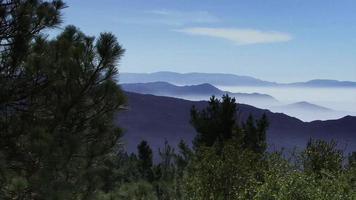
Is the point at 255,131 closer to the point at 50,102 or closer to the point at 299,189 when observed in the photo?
the point at 299,189

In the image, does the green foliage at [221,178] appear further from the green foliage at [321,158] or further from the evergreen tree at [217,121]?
the evergreen tree at [217,121]

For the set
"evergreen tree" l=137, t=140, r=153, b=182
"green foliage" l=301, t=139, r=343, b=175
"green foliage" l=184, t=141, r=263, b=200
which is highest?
"green foliage" l=301, t=139, r=343, b=175

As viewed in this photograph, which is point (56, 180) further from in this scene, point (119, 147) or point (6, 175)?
point (119, 147)

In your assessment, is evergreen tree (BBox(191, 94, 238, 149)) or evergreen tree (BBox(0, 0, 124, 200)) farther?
evergreen tree (BBox(191, 94, 238, 149))

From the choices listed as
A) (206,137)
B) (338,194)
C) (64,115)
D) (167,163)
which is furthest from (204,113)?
(64,115)

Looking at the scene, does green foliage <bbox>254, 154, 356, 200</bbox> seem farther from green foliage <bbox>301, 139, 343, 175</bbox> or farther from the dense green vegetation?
green foliage <bbox>301, 139, 343, 175</bbox>

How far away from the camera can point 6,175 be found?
42.9ft

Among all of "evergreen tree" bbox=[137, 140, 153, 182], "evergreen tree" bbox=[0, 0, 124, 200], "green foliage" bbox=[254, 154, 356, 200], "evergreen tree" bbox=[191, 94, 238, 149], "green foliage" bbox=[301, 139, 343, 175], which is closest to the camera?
"evergreen tree" bbox=[0, 0, 124, 200]

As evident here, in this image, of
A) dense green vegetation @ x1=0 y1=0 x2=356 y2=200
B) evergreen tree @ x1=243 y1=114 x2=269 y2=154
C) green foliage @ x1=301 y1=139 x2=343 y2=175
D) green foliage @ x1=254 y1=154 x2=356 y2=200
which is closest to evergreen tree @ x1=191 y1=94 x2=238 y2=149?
evergreen tree @ x1=243 y1=114 x2=269 y2=154

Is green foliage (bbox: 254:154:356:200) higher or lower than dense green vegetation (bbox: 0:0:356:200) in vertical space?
lower


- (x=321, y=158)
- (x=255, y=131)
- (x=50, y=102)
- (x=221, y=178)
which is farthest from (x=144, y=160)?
(x=50, y=102)

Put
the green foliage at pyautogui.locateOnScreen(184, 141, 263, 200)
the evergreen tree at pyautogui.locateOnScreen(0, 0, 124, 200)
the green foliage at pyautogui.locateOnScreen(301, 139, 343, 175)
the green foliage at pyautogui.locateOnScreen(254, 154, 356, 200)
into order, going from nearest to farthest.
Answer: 1. the evergreen tree at pyautogui.locateOnScreen(0, 0, 124, 200)
2. the green foliage at pyautogui.locateOnScreen(254, 154, 356, 200)
3. the green foliage at pyautogui.locateOnScreen(184, 141, 263, 200)
4. the green foliage at pyautogui.locateOnScreen(301, 139, 343, 175)

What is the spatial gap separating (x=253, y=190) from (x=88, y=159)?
696cm

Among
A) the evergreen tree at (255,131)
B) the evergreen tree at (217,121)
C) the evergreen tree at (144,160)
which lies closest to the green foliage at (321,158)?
the evergreen tree at (217,121)
